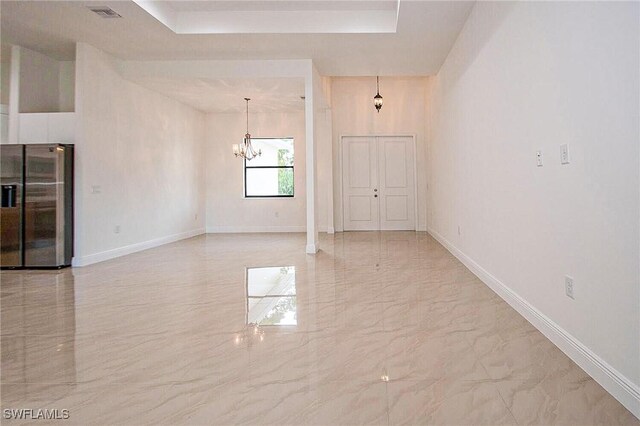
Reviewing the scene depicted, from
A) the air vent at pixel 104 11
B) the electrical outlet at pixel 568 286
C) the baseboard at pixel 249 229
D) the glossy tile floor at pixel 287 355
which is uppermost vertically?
the air vent at pixel 104 11

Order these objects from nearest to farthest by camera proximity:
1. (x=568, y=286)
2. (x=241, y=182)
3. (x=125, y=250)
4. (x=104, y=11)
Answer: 1. (x=568, y=286)
2. (x=104, y=11)
3. (x=125, y=250)
4. (x=241, y=182)

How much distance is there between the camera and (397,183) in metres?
8.19

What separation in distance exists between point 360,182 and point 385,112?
5.34ft

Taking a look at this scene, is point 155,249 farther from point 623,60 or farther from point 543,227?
point 623,60

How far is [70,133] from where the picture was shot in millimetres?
4875

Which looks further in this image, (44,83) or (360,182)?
(360,182)

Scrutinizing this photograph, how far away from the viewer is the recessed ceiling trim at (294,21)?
175 inches

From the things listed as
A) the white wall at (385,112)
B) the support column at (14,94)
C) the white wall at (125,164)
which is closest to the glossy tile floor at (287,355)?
the white wall at (125,164)

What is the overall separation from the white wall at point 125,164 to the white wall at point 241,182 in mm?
714

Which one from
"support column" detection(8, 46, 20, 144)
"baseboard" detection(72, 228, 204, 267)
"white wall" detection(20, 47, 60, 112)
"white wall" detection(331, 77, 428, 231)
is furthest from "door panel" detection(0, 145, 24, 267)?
"white wall" detection(331, 77, 428, 231)

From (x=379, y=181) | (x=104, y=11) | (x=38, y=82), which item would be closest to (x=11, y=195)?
(x=38, y=82)

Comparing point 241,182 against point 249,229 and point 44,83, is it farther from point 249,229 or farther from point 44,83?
point 44,83

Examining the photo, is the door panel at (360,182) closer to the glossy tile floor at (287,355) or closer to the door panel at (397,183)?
the door panel at (397,183)

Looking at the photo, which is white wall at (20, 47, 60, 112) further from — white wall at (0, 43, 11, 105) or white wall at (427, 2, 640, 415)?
white wall at (427, 2, 640, 415)
